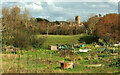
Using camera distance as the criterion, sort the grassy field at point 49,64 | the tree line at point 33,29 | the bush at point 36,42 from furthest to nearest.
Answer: the bush at point 36,42, the tree line at point 33,29, the grassy field at point 49,64

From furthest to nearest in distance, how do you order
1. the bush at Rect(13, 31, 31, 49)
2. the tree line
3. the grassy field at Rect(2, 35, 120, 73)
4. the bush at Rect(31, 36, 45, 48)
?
the bush at Rect(31, 36, 45, 48) → the tree line → the bush at Rect(13, 31, 31, 49) → the grassy field at Rect(2, 35, 120, 73)

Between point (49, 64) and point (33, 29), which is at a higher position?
point (33, 29)

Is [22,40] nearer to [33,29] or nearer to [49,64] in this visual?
[33,29]

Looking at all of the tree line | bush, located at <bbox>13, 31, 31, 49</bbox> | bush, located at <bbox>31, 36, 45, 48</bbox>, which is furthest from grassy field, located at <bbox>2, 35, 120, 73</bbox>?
bush, located at <bbox>31, 36, 45, 48</bbox>

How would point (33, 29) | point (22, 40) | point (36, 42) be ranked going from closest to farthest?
point (22, 40) < point (36, 42) < point (33, 29)

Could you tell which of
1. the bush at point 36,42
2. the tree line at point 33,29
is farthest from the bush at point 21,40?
the bush at point 36,42

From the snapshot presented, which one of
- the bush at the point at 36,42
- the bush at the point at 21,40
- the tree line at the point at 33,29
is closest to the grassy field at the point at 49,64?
the bush at the point at 21,40

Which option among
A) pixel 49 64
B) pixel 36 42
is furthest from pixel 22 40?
pixel 49 64

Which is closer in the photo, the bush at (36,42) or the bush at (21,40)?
the bush at (21,40)

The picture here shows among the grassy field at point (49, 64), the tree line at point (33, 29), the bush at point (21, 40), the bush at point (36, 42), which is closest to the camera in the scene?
the grassy field at point (49, 64)

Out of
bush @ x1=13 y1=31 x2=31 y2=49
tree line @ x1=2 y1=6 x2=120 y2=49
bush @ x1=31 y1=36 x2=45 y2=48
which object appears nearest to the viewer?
bush @ x1=13 y1=31 x2=31 y2=49

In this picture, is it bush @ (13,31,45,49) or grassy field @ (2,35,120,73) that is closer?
grassy field @ (2,35,120,73)

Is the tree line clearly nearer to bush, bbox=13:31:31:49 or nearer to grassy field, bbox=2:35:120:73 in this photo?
bush, bbox=13:31:31:49

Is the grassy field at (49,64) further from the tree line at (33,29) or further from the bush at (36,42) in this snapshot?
the bush at (36,42)
